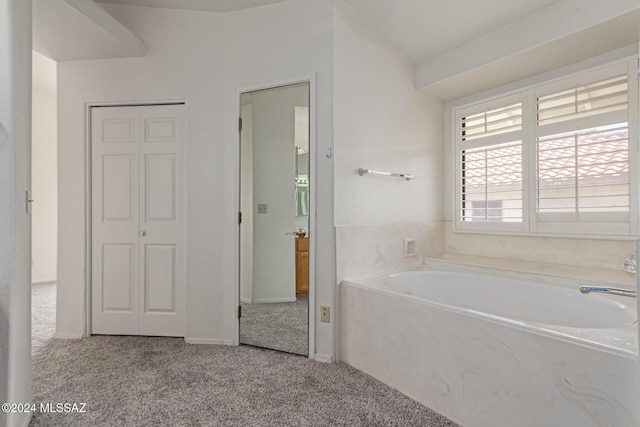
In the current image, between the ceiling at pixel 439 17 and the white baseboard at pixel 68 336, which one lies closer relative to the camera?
the ceiling at pixel 439 17

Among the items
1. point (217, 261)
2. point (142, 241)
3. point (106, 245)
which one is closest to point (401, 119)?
point (217, 261)

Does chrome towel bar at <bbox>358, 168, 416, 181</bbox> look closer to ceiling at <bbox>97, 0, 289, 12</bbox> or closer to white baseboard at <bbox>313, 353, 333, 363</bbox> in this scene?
white baseboard at <bbox>313, 353, 333, 363</bbox>

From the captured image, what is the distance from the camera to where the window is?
7.13ft

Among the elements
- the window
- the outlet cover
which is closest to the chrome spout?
the window

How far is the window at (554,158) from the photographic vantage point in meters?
2.17

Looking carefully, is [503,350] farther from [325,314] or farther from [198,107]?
[198,107]

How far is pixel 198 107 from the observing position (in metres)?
2.61

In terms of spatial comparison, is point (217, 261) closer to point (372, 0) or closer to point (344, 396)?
point (344, 396)

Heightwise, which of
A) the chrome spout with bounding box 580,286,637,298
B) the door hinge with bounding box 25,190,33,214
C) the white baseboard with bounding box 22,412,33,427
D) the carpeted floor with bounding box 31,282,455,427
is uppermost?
the door hinge with bounding box 25,190,33,214

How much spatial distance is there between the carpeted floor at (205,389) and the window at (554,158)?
1810 mm

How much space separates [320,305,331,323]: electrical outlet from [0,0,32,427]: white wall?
1.59 meters

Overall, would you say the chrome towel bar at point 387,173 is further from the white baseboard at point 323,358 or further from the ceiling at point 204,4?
the ceiling at point 204,4

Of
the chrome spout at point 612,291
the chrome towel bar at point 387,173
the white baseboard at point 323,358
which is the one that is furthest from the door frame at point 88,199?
the chrome spout at point 612,291

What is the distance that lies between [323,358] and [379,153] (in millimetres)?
1590
